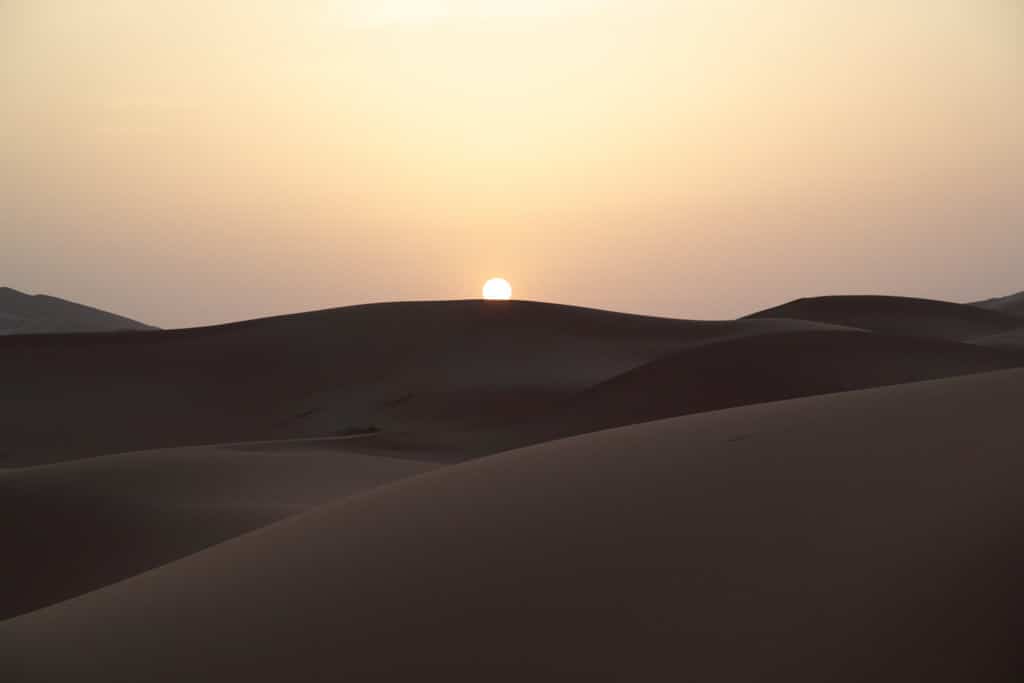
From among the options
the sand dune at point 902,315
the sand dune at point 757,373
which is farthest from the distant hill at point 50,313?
the sand dune at point 757,373

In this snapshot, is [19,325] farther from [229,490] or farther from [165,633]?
[165,633]

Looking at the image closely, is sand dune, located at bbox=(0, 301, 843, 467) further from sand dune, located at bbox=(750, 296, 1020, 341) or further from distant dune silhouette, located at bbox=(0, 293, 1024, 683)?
distant dune silhouette, located at bbox=(0, 293, 1024, 683)

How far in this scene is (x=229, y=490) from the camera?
539cm

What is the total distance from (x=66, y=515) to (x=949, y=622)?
413cm

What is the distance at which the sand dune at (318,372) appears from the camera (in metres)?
11.2

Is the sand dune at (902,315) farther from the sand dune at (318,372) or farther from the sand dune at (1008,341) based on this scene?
the sand dune at (318,372)

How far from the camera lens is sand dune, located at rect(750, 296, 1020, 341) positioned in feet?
60.7

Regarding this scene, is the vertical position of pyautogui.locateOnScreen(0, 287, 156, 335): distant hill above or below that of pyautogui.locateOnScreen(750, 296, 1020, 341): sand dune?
above

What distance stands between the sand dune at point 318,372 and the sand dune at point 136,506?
167 inches

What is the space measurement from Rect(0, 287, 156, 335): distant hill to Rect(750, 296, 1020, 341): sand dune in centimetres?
2782

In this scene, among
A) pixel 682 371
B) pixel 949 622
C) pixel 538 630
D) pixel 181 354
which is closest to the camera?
pixel 949 622

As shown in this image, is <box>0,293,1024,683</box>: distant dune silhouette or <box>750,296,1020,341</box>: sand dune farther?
<box>750,296,1020,341</box>: sand dune

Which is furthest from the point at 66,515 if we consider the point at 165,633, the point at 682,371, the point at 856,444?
the point at 682,371

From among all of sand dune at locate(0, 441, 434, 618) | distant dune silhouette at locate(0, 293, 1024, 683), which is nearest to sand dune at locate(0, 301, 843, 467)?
sand dune at locate(0, 441, 434, 618)
